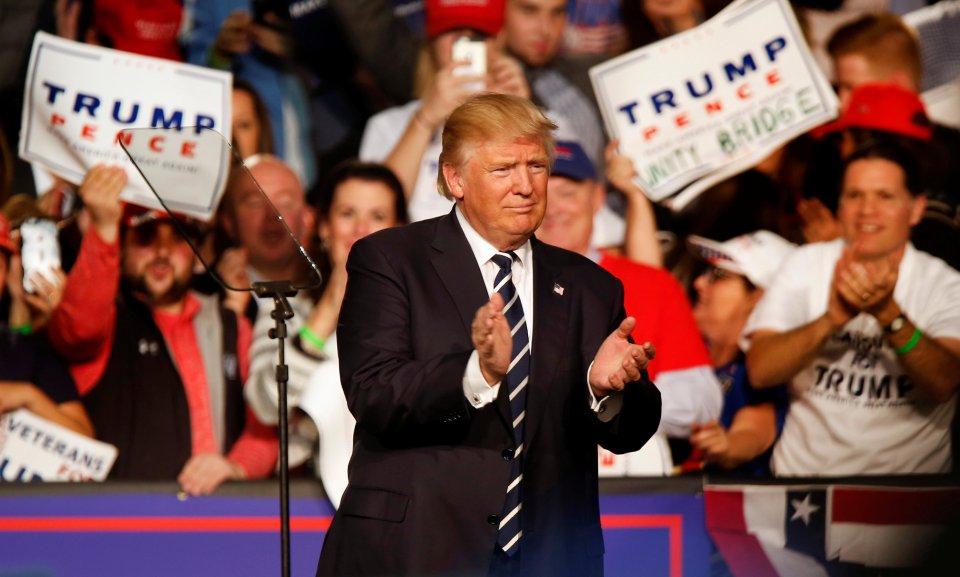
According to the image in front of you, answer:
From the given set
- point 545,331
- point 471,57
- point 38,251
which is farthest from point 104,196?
point 545,331

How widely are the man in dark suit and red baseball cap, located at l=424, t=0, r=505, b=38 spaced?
8.29 feet

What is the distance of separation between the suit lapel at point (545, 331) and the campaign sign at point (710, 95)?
2484 millimetres

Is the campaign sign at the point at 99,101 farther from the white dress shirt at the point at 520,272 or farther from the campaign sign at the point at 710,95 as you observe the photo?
the white dress shirt at the point at 520,272

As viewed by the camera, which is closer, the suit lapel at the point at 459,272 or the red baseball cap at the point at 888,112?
the suit lapel at the point at 459,272

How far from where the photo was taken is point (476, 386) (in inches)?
91.2

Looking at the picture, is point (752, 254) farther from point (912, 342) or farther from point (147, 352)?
point (147, 352)

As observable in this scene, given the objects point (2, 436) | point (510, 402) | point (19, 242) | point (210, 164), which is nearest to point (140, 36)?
point (19, 242)

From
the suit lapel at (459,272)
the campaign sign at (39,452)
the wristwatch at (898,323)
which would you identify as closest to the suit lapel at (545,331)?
the suit lapel at (459,272)

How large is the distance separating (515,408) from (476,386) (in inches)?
8.0

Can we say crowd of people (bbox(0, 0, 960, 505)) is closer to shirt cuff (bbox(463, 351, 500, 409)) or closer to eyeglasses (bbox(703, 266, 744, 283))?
eyeglasses (bbox(703, 266, 744, 283))

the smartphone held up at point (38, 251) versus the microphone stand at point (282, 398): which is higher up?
the smartphone held up at point (38, 251)

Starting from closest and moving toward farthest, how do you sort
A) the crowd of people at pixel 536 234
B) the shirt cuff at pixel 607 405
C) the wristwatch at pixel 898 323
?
the shirt cuff at pixel 607 405
the wristwatch at pixel 898 323
the crowd of people at pixel 536 234

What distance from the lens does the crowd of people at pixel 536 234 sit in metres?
4.52

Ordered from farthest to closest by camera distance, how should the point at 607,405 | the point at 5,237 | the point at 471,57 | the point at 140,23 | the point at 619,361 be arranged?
the point at 140,23
the point at 471,57
the point at 5,237
the point at 607,405
the point at 619,361
